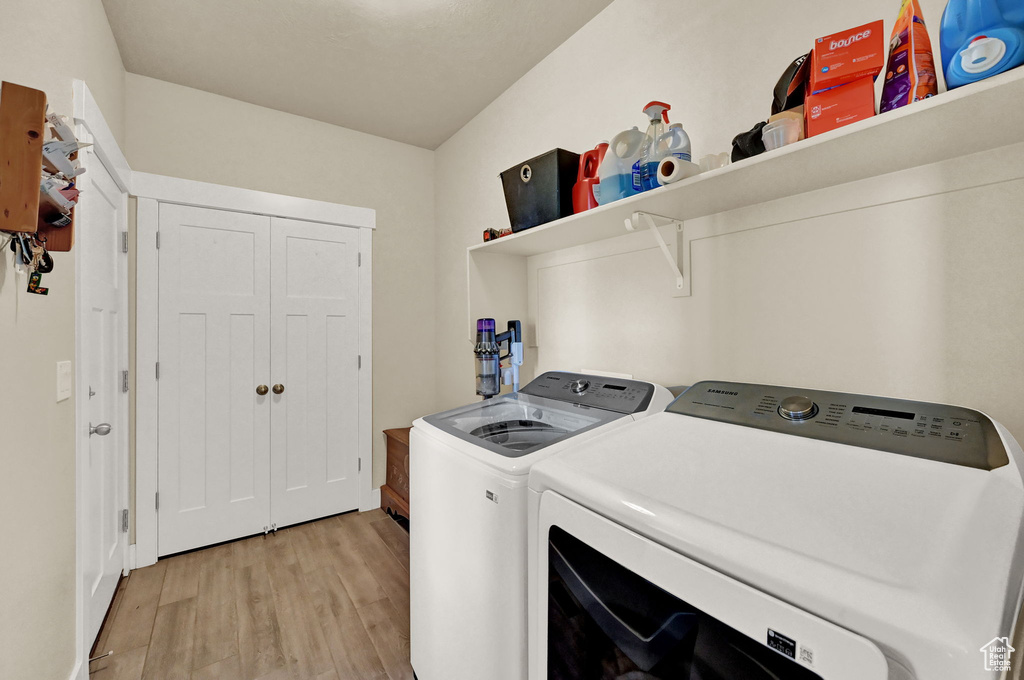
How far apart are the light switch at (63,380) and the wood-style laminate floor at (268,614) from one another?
1117 mm

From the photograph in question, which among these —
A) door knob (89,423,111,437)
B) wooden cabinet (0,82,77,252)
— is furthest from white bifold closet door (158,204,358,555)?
wooden cabinet (0,82,77,252)

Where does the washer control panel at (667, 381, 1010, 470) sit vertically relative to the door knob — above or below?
above

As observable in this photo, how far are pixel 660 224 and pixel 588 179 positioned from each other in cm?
31

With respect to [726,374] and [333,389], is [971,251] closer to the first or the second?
[726,374]

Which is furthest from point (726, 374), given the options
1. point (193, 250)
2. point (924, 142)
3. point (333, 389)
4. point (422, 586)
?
point (193, 250)

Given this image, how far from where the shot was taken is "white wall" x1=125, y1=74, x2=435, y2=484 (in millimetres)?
2455

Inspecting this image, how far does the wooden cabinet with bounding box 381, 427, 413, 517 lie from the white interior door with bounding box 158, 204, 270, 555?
0.76m

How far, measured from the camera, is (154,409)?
2404mm

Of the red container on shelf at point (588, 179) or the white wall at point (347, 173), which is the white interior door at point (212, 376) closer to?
the white wall at point (347, 173)

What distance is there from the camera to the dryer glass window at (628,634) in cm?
60

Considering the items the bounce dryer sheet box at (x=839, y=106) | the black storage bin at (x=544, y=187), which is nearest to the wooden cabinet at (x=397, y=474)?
the black storage bin at (x=544, y=187)

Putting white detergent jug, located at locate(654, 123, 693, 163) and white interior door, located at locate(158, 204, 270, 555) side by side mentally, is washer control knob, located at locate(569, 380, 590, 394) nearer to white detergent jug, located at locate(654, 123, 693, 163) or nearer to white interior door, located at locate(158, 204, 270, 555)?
white detergent jug, located at locate(654, 123, 693, 163)

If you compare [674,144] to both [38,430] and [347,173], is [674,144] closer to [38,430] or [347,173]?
[38,430]

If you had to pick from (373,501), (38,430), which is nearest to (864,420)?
(38,430)
